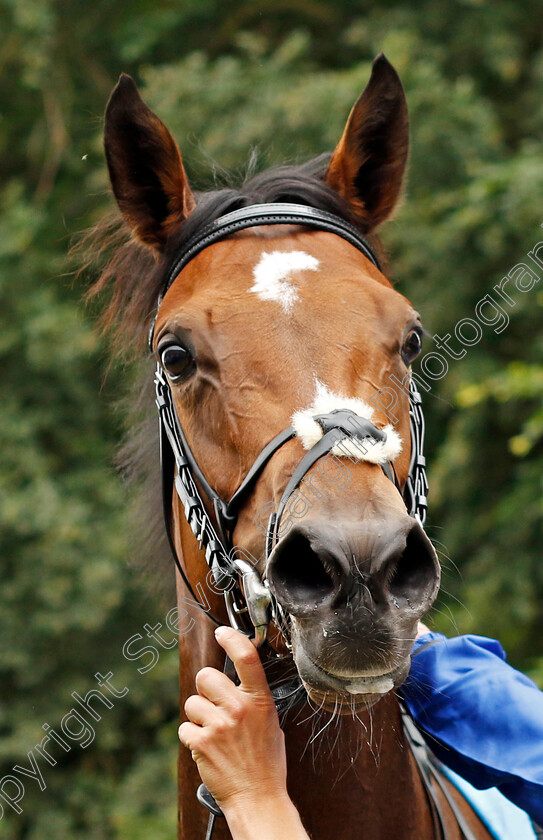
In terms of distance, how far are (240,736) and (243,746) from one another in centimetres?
2

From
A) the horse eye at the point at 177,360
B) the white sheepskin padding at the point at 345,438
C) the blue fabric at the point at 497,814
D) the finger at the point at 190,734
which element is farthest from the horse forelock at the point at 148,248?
the blue fabric at the point at 497,814

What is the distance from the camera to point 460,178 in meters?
7.54

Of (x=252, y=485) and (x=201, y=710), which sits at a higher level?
(x=252, y=485)

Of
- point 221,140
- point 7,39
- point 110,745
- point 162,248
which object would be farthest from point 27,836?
point 7,39

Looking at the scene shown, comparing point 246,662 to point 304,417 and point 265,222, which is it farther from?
point 265,222

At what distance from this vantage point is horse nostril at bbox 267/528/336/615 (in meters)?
1.56

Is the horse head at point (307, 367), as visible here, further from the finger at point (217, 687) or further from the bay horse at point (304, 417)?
the finger at point (217, 687)

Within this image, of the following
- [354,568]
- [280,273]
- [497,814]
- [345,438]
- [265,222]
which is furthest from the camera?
[497,814]

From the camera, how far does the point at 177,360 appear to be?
2.11 metres

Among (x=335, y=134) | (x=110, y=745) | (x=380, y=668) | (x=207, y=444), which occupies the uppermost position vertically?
(x=335, y=134)

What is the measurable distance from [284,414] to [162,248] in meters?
0.90

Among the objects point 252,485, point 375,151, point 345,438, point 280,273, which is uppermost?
point 375,151

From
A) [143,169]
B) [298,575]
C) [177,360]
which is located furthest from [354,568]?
[143,169]

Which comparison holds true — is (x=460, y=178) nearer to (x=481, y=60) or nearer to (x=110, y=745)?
(x=481, y=60)
